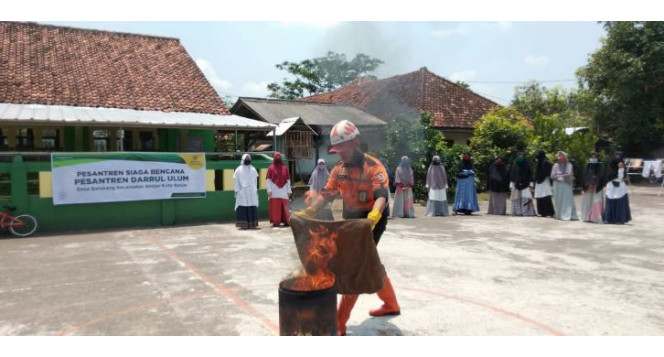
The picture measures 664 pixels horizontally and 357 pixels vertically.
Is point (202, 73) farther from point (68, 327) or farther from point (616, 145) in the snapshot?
point (616, 145)

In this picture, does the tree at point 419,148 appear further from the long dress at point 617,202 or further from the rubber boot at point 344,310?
the rubber boot at point 344,310

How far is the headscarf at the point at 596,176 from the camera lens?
37.1 ft

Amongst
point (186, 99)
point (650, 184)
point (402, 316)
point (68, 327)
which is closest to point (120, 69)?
point (186, 99)

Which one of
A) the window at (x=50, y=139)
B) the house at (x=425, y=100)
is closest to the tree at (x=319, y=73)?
the house at (x=425, y=100)

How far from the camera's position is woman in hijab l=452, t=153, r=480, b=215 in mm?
13281

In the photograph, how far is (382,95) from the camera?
82.0 feet

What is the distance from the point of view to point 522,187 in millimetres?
12781

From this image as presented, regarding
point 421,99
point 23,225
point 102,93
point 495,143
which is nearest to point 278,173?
point 23,225

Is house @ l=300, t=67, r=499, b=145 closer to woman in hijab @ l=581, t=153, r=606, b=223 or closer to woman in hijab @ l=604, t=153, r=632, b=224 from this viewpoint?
woman in hijab @ l=581, t=153, r=606, b=223

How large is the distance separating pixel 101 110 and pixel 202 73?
5577 millimetres

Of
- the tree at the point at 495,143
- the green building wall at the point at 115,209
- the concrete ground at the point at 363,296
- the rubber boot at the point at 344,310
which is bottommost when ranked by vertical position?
the concrete ground at the point at 363,296

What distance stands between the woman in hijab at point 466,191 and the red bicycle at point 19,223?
10174 mm

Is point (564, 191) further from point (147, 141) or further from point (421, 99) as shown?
point (147, 141)

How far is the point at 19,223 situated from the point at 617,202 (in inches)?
506
